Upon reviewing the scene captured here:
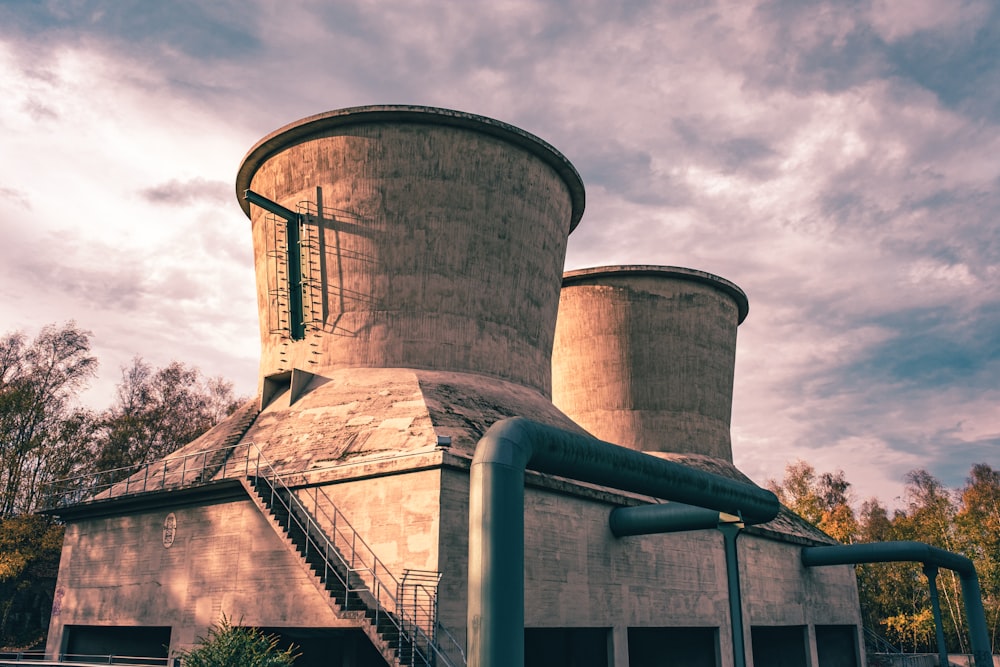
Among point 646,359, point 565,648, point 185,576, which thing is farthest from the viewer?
point 646,359

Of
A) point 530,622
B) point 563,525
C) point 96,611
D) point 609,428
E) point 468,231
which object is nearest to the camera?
point 530,622

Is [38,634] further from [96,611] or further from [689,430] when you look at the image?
[689,430]

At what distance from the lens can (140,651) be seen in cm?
2166

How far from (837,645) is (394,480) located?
2536cm

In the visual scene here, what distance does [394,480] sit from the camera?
16.7 metres

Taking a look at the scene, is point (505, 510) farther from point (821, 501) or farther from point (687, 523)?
point (821, 501)

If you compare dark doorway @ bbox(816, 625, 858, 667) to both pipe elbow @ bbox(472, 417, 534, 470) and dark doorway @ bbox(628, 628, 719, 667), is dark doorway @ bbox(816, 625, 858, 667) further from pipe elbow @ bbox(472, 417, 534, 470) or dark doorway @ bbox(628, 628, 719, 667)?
pipe elbow @ bbox(472, 417, 534, 470)

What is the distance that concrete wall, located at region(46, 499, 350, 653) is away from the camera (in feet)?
56.1

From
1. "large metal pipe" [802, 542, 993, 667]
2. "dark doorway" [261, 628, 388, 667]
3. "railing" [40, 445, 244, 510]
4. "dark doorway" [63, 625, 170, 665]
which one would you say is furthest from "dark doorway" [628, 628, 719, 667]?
"dark doorway" [63, 625, 170, 665]

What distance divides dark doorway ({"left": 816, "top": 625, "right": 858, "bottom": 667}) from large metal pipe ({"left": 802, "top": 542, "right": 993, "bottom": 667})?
4.57m

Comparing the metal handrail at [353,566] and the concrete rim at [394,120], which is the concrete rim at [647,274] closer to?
the concrete rim at [394,120]

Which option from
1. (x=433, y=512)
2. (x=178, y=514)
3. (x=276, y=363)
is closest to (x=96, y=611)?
(x=178, y=514)

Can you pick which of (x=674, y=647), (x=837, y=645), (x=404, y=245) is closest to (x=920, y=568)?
(x=837, y=645)

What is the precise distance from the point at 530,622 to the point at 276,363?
11589 millimetres
